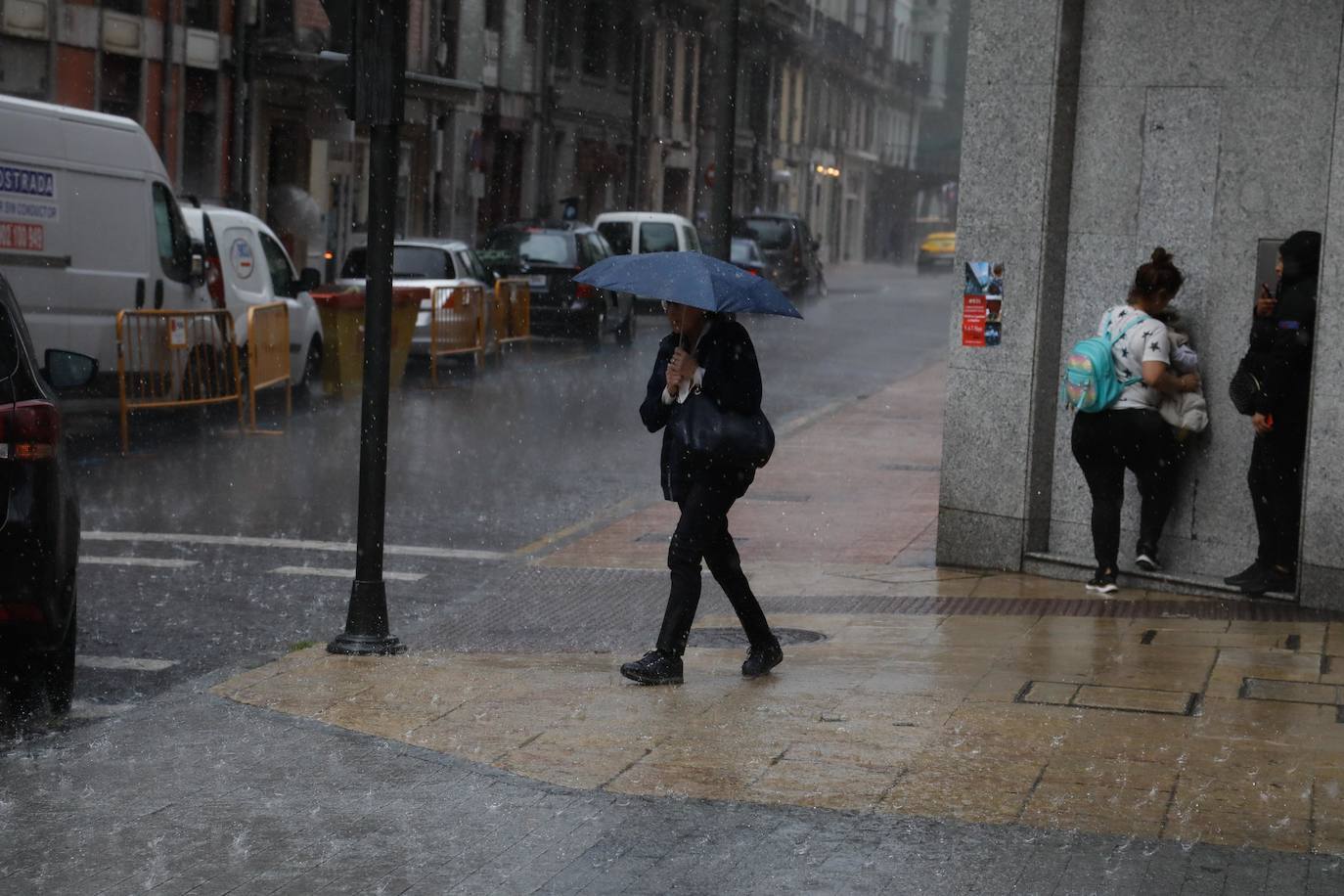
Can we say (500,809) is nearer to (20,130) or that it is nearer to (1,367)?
(1,367)

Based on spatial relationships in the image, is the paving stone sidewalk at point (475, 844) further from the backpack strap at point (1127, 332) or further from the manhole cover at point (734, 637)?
the backpack strap at point (1127, 332)

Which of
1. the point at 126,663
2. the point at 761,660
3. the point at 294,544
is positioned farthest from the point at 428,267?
the point at 761,660

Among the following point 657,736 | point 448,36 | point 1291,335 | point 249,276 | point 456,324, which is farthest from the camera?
point 448,36

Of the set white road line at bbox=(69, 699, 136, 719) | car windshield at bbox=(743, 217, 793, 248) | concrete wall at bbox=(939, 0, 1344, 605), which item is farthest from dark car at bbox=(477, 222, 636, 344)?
white road line at bbox=(69, 699, 136, 719)

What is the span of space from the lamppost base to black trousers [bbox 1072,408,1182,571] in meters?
3.56

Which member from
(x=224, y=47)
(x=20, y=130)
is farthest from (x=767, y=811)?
(x=224, y=47)

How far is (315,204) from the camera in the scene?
120ft

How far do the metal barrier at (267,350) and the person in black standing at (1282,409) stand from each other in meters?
10.1

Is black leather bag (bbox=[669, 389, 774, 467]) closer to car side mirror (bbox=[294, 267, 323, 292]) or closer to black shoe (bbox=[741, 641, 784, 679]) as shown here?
black shoe (bbox=[741, 641, 784, 679])

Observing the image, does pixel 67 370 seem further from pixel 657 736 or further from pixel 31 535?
pixel 657 736

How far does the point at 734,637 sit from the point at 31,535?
10.5ft

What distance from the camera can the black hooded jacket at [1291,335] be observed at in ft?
30.8

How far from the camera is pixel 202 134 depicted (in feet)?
111

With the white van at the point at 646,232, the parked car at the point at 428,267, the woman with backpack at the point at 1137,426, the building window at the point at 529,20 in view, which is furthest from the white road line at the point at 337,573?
the building window at the point at 529,20
